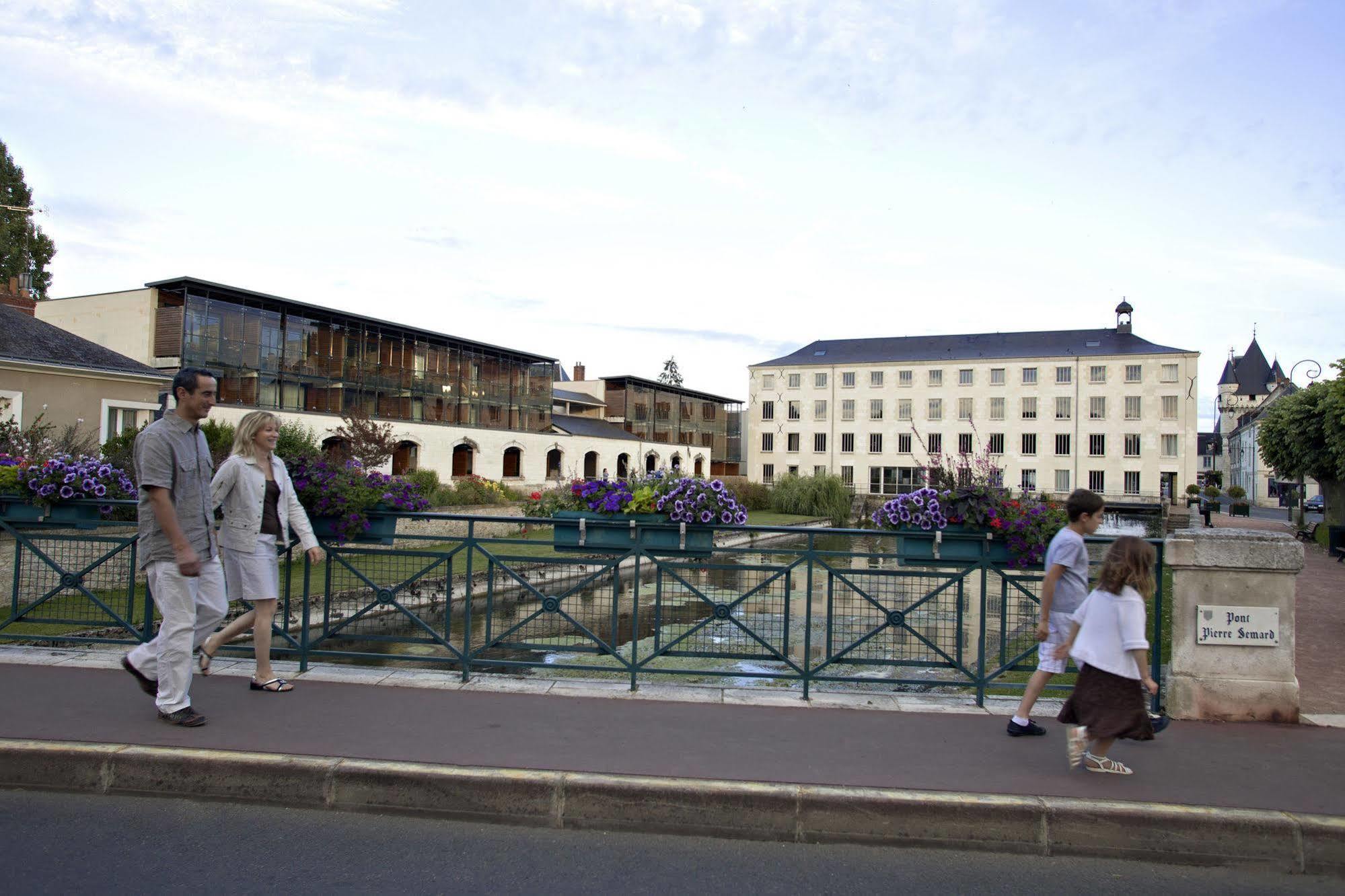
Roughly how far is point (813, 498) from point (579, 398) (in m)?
26.4

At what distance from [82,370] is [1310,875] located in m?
26.7

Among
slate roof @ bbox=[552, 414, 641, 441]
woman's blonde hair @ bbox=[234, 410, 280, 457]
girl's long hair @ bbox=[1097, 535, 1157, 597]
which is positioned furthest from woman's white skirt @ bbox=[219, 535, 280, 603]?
slate roof @ bbox=[552, 414, 641, 441]

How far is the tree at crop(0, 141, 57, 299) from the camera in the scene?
1586 inches

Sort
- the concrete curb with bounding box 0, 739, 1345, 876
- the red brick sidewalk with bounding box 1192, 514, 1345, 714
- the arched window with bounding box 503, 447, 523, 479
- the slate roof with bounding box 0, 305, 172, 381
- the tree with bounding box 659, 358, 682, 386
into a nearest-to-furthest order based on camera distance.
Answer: the concrete curb with bounding box 0, 739, 1345, 876
the red brick sidewalk with bounding box 1192, 514, 1345, 714
the slate roof with bounding box 0, 305, 172, 381
the arched window with bounding box 503, 447, 523, 479
the tree with bounding box 659, 358, 682, 386

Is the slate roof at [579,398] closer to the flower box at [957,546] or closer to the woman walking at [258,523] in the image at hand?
the woman walking at [258,523]

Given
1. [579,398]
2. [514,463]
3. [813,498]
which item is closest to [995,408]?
[813,498]

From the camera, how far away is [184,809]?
4.02 m

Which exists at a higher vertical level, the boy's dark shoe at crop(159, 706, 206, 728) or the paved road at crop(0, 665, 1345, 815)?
the boy's dark shoe at crop(159, 706, 206, 728)

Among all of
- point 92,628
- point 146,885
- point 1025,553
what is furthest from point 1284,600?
point 92,628

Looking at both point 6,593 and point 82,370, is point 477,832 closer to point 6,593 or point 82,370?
point 6,593

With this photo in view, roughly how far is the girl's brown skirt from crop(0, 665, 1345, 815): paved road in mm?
257

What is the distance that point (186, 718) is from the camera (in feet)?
15.4

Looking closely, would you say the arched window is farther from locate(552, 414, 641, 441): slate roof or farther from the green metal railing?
the green metal railing

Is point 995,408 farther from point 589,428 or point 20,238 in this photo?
point 20,238
